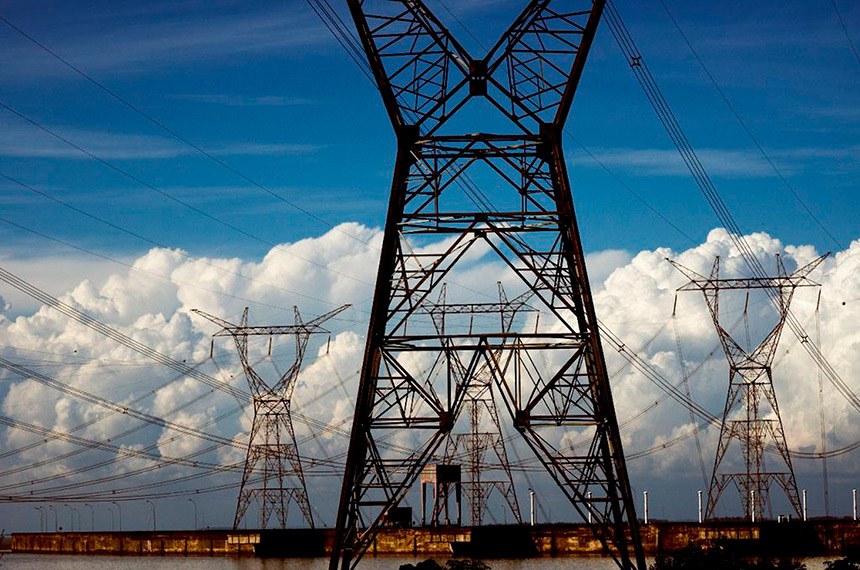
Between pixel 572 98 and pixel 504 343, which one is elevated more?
pixel 572 98

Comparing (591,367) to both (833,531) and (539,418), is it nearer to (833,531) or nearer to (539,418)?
(539,418)

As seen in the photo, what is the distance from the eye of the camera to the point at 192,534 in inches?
5266

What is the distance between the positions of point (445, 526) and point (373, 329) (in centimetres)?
7136

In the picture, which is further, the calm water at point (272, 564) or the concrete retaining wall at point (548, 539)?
the concrete retaining wall at point (548, 539)

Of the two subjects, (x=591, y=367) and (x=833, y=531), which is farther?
(x=833, y=531)

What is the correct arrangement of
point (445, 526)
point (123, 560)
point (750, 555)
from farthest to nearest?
1. point (123, 560)
2. point (445, 526)
3. point (750, 555)

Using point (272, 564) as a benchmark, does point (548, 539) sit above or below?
above

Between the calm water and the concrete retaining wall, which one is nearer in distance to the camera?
the calm water

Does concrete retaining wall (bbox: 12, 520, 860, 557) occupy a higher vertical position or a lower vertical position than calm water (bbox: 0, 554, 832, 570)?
higher

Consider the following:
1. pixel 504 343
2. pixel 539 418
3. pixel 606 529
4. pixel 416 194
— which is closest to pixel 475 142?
pixel 416 194

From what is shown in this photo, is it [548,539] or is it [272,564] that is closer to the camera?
[272,564]

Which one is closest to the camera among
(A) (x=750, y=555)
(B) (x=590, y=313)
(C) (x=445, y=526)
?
(B) (x=590, y=313)

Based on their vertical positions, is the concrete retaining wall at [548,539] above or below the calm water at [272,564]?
above

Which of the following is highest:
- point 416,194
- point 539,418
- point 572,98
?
point 572,98
